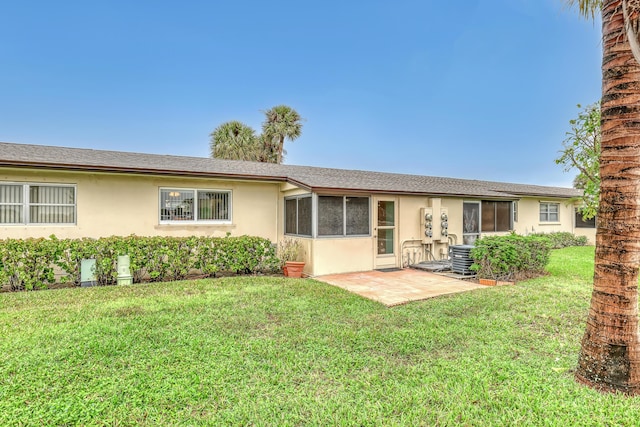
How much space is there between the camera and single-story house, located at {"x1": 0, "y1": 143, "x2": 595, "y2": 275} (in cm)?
867

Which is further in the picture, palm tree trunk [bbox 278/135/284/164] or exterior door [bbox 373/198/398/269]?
palm tree trunk [bbox 278/135/284/164]

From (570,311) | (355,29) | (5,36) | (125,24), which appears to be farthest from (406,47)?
(5,36)

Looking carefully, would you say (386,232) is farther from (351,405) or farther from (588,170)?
(351,405)

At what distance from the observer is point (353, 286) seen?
8.34 meters

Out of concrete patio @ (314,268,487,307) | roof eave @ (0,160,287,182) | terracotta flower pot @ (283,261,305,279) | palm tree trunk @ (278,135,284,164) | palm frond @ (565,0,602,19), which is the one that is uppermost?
palm tree trunk @ (278,135,284,164)

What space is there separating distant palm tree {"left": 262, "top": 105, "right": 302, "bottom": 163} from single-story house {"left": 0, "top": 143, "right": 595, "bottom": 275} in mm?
18001

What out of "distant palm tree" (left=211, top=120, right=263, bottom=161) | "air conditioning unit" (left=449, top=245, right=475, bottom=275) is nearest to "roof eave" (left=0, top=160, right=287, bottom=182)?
"air conditioning unit" (left=449, top=245, right=475, bottom=275)

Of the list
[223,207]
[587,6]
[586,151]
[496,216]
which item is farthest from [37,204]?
[496,216]

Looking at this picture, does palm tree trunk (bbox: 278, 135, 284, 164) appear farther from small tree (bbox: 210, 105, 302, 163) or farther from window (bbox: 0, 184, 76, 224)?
window (bbox: 0, 184, 76, 224)

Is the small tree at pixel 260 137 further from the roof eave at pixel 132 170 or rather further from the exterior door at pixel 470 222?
the exterior door at pixel 470 222

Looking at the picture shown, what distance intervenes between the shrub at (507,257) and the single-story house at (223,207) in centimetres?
257

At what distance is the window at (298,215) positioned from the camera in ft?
32.8

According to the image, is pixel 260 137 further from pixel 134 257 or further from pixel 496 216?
pixel 134 257

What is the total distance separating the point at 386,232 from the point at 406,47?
490 inches
